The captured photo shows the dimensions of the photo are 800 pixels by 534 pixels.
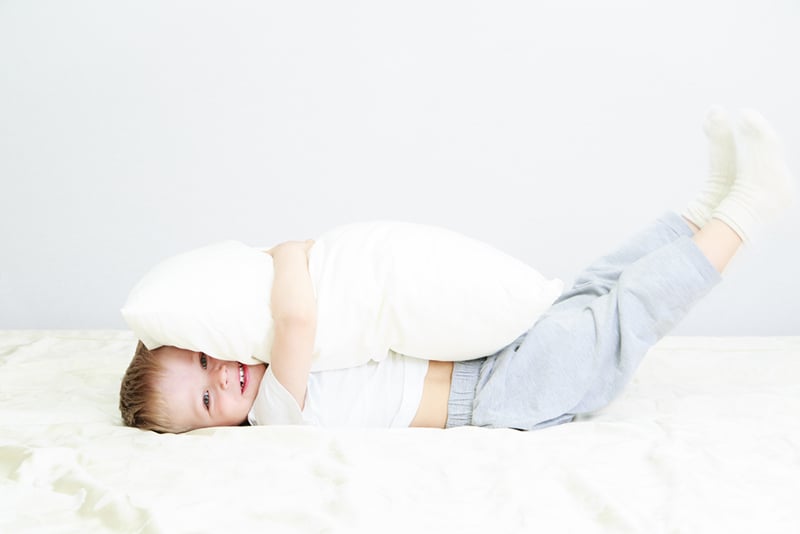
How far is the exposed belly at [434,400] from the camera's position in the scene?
1420mm

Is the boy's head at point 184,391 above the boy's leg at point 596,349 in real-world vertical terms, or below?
below

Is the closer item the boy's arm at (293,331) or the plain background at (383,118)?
the boy's arm at (293,331)

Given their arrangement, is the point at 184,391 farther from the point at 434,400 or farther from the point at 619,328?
the point at 619,328

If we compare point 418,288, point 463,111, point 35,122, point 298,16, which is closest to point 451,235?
point 418,288

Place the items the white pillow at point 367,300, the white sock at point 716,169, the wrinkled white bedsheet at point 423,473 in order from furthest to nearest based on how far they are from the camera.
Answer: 1. the white sock at point 716,169
2. the white pillow at point 367,300
3. the wrinkled white bedsheet at point 423,473

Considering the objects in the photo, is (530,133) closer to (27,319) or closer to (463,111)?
(463,111)

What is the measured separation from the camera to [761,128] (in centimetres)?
144

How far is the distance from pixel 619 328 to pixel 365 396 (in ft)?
1.46

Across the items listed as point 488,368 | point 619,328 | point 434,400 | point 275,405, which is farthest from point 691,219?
point 275,405

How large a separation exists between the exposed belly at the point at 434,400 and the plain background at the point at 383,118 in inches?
39.9

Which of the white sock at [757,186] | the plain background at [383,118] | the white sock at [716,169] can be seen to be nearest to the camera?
the white sock at [757,186]

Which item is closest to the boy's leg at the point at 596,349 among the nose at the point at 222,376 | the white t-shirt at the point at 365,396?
the white t-shirt at the point at 365,396

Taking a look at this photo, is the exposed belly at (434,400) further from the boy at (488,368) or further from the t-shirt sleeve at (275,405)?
the t-shirt sleeve at (275,405)

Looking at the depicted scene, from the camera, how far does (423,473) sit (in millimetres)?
1087
